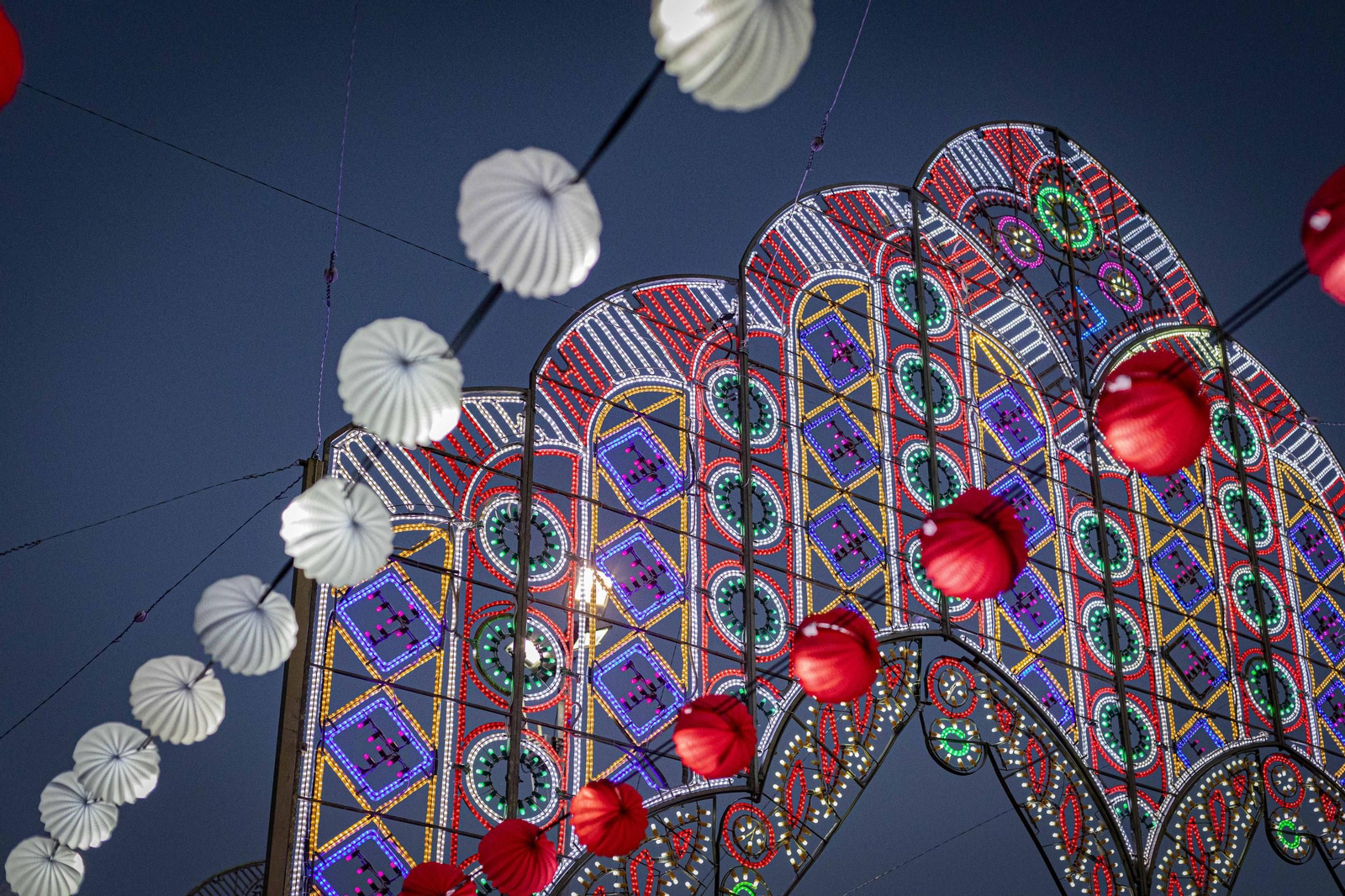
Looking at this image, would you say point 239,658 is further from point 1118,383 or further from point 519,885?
point 1118,383

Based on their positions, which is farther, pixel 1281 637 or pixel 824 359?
pixel 1281 637

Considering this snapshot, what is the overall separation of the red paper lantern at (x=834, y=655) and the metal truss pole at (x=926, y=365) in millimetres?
2292

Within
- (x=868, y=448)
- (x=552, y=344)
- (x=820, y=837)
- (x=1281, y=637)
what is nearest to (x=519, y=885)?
(x=820, y=837)

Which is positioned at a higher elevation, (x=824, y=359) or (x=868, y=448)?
(x=824, y=359)

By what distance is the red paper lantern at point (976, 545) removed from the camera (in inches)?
222

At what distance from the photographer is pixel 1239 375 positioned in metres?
11.3

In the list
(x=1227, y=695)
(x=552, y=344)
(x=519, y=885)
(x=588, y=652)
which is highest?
(x=552, y=344)

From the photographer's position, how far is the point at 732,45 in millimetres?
3506

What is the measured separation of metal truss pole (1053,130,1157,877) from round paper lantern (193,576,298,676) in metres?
4.94

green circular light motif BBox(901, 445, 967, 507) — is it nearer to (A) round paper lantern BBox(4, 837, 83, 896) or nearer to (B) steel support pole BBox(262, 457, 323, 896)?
(B) steel support pole BBox(262, 457, 323, 896)

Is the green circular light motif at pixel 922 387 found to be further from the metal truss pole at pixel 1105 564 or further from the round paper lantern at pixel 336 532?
the round paper lantern at pixel 336 532

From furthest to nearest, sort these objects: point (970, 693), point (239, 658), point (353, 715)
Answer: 1. point (970, 693)
2. point (353, 715)
3. point (239, 658)

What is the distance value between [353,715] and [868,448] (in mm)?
3798

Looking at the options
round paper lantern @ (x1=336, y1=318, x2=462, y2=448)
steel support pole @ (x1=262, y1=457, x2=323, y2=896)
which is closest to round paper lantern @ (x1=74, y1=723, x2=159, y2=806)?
steel support pole @ (x1=262, y1=457, x2=323, y2=896)
